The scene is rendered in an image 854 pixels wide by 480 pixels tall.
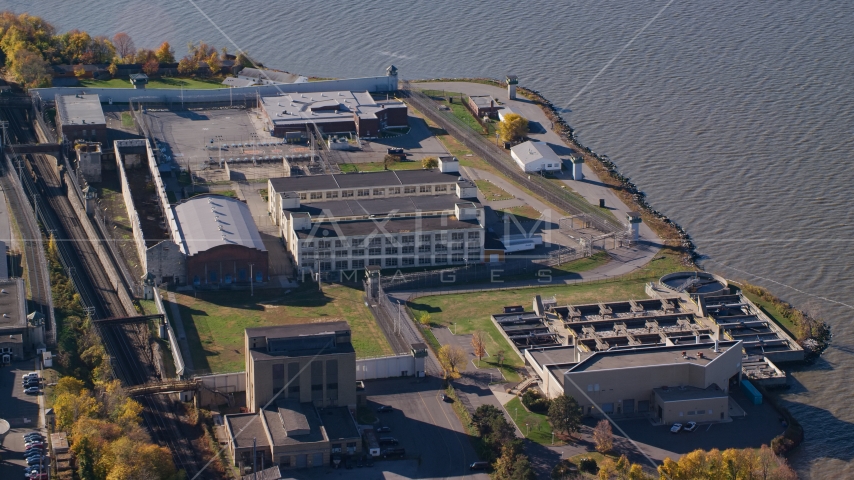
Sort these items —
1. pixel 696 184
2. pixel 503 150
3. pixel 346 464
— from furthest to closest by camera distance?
pixel 503 150 → pixel 696 184 → pixel 346 464

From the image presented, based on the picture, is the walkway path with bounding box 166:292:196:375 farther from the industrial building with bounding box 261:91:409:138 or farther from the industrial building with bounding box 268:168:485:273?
the industrial building with bounding box 261:91:409:138

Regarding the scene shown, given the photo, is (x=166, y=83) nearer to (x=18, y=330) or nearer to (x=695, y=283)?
(x=18, y=330)

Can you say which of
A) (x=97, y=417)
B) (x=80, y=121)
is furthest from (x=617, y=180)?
(x=97, y=417)

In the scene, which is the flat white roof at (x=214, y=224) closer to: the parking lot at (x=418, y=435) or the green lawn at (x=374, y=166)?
the green lawn at (x=374, y=166)

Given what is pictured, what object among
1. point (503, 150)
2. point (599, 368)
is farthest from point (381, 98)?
point (599, 368)

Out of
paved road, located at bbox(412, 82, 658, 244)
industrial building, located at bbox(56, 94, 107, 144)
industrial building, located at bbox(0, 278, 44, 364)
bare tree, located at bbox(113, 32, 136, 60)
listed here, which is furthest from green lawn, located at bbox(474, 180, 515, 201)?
bare tree, located at bbox(113, 32, 136, 60)

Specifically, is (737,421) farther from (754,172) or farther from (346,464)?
(754,172)

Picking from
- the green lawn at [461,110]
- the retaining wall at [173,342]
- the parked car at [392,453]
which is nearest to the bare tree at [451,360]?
the parked car at [392,453]
